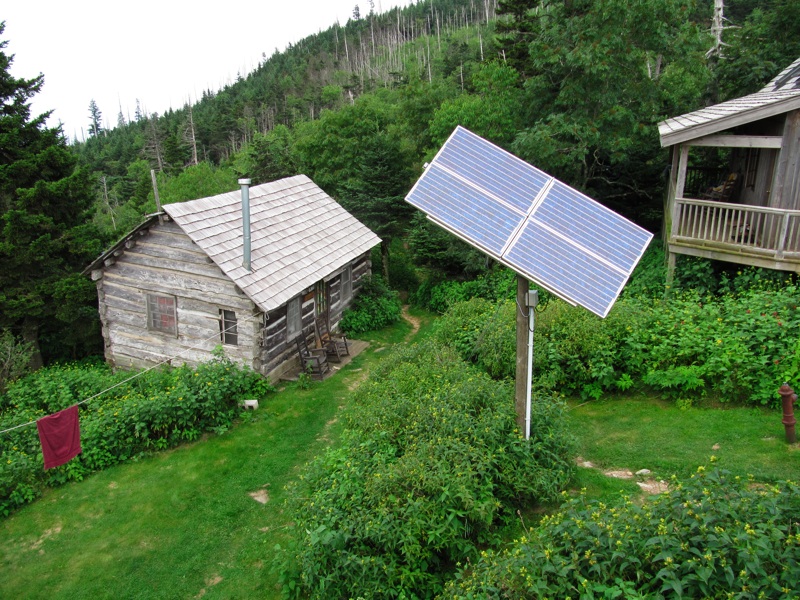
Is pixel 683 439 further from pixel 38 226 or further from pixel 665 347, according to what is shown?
pixel 38 226

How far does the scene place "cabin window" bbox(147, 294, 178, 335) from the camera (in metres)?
15.9

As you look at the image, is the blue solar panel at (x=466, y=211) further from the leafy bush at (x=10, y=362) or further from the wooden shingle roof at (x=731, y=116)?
the leafy bush at (x=10, y=362)

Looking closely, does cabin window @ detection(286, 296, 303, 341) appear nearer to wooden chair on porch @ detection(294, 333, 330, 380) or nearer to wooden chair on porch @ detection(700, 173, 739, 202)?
wooden chair on porch @ detection(294, 333, 330, 380)

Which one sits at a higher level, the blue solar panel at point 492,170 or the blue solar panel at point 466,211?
the blue solar panel at point 492,170

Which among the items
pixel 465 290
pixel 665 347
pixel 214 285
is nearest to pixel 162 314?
pixel 214 285

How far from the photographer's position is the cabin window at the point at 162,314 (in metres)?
15.9

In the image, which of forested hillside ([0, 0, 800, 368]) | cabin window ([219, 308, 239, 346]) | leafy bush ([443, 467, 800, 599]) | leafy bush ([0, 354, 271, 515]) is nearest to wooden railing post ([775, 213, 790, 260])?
forested hillside ([0, 0, 800, 368])

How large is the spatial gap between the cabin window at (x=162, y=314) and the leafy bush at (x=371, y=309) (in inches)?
222

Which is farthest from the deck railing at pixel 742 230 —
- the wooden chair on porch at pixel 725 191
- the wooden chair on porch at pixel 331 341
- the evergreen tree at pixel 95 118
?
the evergreen tree at pixel 95 118

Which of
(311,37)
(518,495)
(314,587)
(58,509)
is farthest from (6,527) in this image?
(311,37)

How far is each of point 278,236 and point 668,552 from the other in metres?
14.0

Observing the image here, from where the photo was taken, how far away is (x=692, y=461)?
8500 mm

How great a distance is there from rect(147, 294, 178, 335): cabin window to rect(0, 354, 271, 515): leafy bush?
66.5 inches

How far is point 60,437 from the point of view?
424 inches
